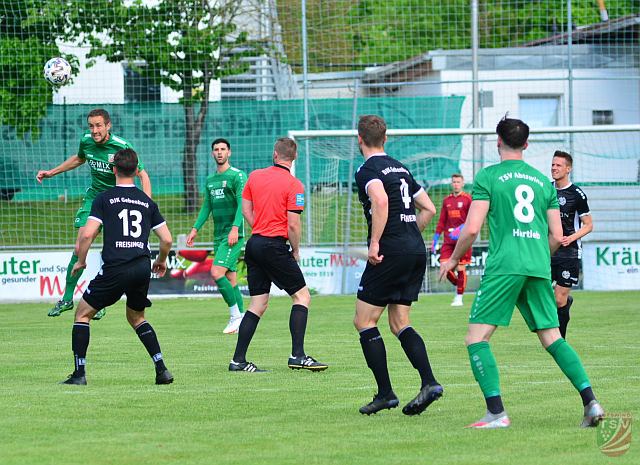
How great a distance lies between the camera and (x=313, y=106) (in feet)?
79.0

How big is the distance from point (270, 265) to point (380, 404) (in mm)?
3148

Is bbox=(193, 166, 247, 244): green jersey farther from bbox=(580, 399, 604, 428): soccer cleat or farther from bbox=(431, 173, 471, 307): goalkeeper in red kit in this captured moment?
bbox=(580, 399, 604, 428): soccer cleat

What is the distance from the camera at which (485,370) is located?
25.0ft

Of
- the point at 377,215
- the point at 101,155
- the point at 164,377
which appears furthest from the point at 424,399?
the point at 101,155

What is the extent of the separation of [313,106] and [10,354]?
40.5 feet

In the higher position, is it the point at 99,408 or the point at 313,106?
the point at 313,106

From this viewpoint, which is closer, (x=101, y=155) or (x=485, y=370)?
(x=485, y=370)

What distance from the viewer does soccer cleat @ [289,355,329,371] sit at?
1094 centimetres

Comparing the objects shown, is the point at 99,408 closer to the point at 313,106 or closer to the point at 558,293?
the point at 558,293

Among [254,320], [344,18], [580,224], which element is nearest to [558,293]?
[580,224]

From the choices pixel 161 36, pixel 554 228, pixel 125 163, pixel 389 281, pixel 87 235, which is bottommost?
pixel 389 281

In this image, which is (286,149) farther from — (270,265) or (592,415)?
(592,415)

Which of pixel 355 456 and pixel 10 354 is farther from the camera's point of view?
pixel 10 354

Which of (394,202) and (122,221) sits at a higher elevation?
(394,202)
